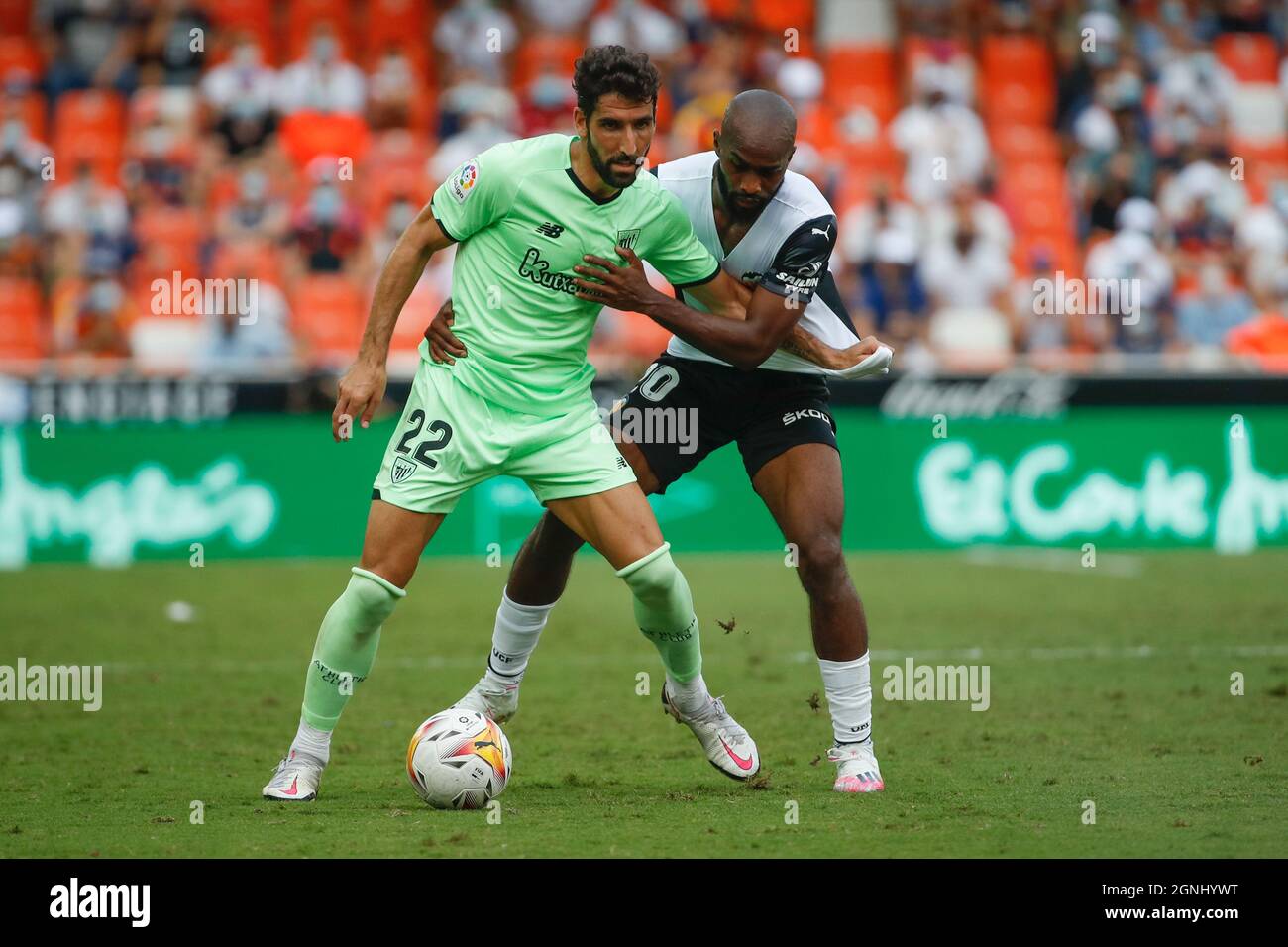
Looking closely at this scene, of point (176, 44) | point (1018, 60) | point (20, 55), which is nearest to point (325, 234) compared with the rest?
point (176, 44)

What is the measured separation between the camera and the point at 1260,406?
15.1 m

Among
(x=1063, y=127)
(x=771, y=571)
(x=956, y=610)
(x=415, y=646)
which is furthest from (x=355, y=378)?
(x=1063, y=127)

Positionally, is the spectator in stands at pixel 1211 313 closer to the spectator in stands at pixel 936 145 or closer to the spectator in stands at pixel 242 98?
the spectator in stands at pixel 936 145

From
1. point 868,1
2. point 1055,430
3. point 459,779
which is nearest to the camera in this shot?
point 459,779

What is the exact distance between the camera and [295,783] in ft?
20.8

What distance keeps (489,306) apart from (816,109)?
47.2ft

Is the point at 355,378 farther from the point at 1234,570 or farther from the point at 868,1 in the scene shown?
the point at 868,1

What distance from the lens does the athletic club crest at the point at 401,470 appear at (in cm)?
630

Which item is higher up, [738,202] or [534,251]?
[738,202]

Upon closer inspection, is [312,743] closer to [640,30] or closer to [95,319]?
[95,319]

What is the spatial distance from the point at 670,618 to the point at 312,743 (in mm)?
1339

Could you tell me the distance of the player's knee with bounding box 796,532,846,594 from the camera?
21.7 ft

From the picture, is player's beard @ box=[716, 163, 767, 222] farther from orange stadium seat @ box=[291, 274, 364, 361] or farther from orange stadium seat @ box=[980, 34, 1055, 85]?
orange stadium seat @ box=[980, 34, 1055, 85]

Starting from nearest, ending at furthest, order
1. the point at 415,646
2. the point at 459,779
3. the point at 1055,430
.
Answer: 1. the point at 459,779
2. the point at 415,646
3. the point at 1055,430
